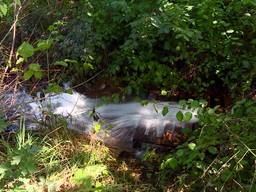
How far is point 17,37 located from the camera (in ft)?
17.7

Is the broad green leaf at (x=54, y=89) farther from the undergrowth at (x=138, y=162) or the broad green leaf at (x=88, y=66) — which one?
the broad green leaf at (x=88, y=66)

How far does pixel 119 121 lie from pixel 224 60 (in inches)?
52.0

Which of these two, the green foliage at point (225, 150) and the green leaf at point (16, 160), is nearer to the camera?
the green leaf at point (16, 160)

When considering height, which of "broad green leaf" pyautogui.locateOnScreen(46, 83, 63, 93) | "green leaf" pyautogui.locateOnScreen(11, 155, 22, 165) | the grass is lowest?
the grass

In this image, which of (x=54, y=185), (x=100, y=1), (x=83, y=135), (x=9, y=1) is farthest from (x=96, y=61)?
(x=54, y=185)

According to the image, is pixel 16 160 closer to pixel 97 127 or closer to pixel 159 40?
pixel 97 127

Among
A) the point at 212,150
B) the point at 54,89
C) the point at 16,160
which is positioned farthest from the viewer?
the point at 54,89

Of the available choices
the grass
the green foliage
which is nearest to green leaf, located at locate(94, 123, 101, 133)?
the grass

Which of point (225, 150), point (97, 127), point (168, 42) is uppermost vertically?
point (168, 42)

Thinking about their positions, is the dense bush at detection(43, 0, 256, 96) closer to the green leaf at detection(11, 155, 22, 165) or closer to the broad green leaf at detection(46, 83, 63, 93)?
the broad green leaf at detection(46, 83, 63, 93)

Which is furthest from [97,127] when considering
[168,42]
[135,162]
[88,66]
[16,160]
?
[16,160]

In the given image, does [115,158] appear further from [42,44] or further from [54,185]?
[42,44]

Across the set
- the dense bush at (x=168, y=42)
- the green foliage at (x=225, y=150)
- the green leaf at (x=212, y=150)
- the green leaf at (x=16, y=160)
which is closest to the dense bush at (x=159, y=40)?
the dense bush at (x=168, y=42)

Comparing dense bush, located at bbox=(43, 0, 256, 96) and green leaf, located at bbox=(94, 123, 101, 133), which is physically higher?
dense bush, located at bbox=(43, 0, 256, 96)
